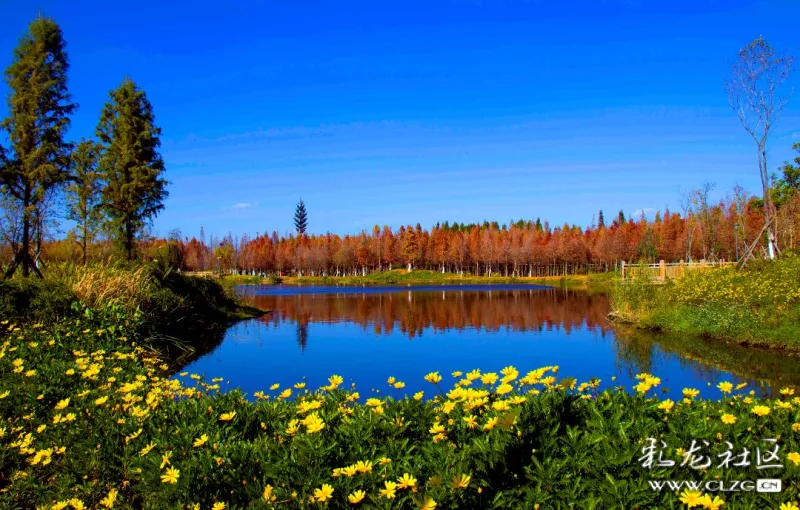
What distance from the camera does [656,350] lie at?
13148 millimetres

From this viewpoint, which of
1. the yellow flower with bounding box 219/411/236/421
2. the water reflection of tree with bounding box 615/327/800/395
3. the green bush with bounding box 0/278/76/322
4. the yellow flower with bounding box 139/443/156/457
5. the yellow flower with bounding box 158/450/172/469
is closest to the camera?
the yellow flower with bounding box 158/450/172/469

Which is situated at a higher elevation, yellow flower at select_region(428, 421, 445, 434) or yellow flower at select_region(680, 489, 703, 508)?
yellow flower at select_region(428, 421, 445, 434)

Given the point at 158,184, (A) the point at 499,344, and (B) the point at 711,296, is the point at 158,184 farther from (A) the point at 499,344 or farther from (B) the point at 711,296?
(B) the point at 711,296

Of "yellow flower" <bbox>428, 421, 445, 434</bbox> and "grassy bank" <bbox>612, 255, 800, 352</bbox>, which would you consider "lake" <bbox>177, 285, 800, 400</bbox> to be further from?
"yellow flower" <bbox>428, 421, 445, 434</bbox>

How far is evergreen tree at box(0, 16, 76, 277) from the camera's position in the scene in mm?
19469

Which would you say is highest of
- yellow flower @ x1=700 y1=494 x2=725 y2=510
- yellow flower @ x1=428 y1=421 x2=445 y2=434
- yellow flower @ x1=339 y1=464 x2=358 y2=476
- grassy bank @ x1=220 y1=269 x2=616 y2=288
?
yellow flower @ x1=428 y1=421 x2=445 y2=434

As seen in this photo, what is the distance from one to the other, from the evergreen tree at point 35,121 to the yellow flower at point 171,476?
2085cm

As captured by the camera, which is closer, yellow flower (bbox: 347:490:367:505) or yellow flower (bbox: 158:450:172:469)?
yellow flower (bbox: 347:490:367:505)

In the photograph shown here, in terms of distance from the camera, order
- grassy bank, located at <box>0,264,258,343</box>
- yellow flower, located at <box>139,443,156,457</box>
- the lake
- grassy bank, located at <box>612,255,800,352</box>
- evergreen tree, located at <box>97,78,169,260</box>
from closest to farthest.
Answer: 1. yellow flower, located at <box>139,443,156,457</box>
2. grassy bank, located at <box>0,264,258,343</box>
3. the lake
4. grassy bank, located at <box>612,255,800,352</box>
5. evergreen tree, located at <box>97,78,169,260</box>

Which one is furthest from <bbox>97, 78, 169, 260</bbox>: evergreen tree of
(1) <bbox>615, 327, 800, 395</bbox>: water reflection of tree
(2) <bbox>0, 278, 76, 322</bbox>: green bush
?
(1) <bbox>615, 327, 800, 395</bbox>: water reflection of tree

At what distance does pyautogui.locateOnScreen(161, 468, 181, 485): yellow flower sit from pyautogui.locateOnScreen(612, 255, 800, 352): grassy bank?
45.6 ft

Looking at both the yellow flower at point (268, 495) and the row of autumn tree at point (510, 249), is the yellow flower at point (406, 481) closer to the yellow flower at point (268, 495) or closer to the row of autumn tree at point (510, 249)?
the yellow flower at point (268, 495)

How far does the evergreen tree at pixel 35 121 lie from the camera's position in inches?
766

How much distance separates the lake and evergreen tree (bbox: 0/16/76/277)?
913cm
